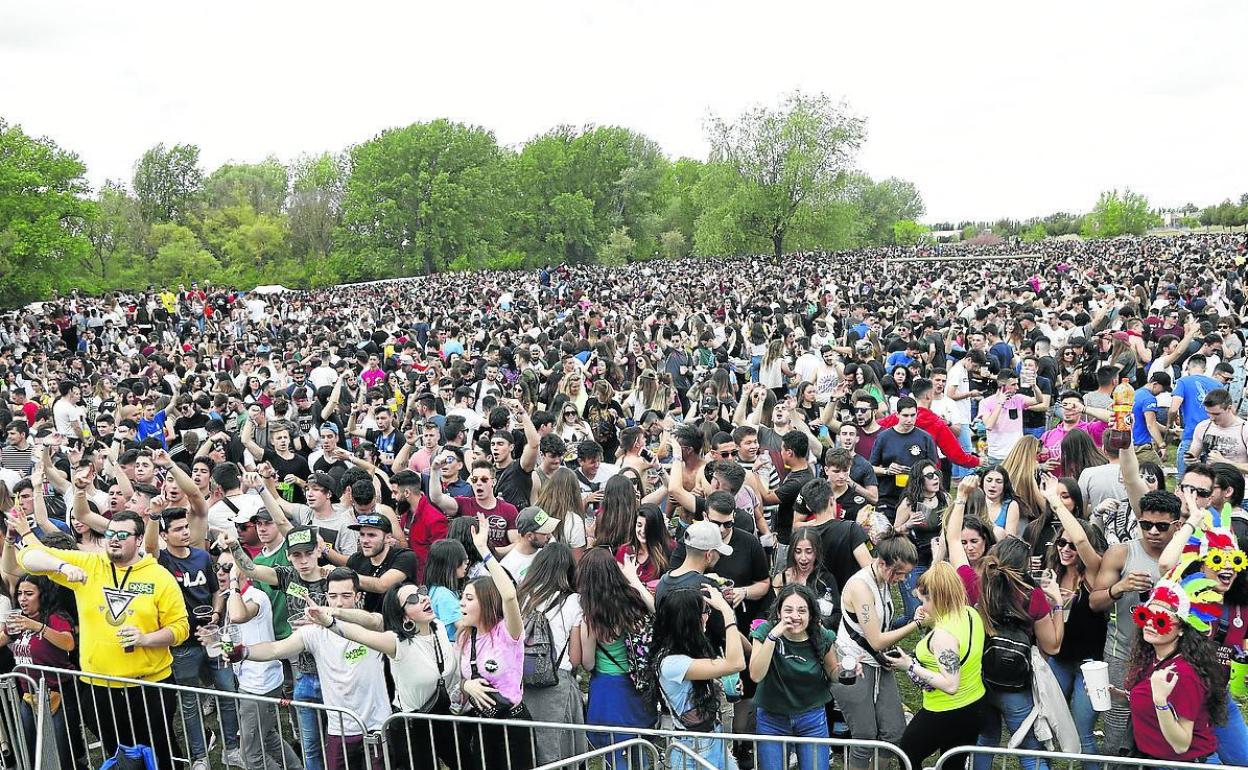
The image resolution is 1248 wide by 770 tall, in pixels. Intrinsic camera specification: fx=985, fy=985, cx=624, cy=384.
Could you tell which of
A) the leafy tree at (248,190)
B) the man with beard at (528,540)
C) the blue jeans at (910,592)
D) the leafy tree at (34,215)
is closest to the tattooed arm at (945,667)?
the blue jeans at (910,592)

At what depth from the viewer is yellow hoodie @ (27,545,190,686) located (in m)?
5.23

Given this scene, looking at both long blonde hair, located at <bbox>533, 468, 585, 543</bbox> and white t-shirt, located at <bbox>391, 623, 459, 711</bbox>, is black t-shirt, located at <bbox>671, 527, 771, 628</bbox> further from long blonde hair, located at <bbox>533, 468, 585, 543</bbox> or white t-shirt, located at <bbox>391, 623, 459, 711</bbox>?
white t-shirt, located at <bbox>391, 623, 459, 711</bbox>

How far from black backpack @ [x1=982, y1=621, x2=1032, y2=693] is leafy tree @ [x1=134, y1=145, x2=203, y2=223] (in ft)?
247

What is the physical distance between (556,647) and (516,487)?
103 inches

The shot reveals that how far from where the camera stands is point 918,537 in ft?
20.7

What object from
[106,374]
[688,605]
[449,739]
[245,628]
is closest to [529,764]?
[449,739]

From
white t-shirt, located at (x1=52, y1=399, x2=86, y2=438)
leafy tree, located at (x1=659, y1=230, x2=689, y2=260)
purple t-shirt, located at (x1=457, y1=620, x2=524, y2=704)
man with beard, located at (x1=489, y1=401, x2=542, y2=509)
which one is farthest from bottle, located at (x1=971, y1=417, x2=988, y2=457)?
leafy tree, located at (x1=659, y1=230, x2=689, y2=260)

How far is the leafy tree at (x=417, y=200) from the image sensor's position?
2537 inches

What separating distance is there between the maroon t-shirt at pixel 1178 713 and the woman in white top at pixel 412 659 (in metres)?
2.94

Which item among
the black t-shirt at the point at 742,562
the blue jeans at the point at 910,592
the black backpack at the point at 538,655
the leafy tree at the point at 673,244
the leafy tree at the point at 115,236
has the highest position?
the leafy tree at the point at 115,236

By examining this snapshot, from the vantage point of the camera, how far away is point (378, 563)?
5598mm

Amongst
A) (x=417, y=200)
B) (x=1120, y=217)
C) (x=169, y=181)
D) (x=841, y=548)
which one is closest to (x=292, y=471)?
(x=841, y=548)

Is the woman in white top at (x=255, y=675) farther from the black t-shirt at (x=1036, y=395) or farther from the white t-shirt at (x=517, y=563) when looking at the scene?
the black t-shirt at (x=1036, y=395)

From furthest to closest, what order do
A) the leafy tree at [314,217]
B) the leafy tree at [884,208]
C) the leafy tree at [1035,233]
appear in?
the leafy tree at [884,208]
the leafy tree at [1035,233]
the leafy tree at [314,217]
